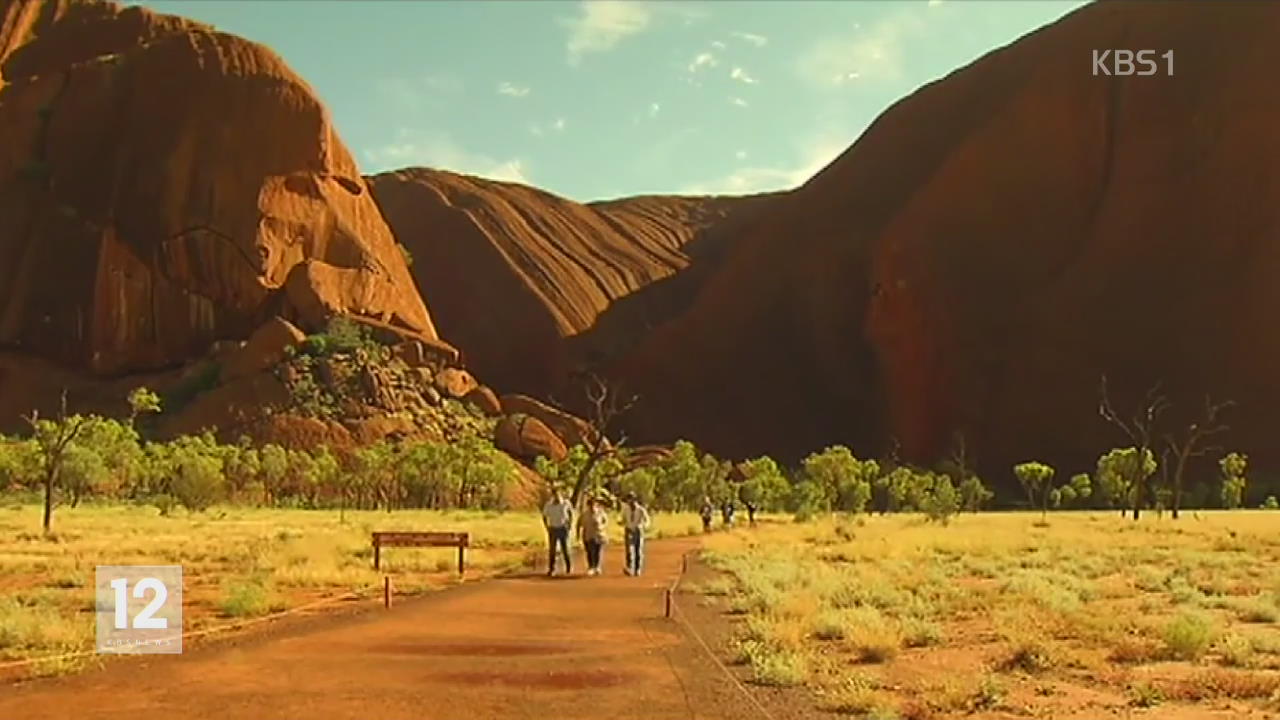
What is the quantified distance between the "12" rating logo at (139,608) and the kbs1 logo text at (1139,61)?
356 ft

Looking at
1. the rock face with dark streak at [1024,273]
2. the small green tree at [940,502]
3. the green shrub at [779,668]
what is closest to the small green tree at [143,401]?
the small green tree at [940,502]

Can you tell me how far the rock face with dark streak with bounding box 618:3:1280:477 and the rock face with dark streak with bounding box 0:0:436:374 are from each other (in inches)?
1521

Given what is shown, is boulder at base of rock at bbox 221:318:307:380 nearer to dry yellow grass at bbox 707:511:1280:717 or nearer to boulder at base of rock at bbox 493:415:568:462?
boulder at base of rock at bbox 493:415:568:462

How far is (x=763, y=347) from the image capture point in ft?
461

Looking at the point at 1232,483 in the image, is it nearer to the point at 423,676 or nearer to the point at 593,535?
the point at 593,535

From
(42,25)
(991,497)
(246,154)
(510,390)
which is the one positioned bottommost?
(991,497)

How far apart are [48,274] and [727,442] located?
61.7 metres

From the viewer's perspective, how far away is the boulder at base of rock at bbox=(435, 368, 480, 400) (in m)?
104

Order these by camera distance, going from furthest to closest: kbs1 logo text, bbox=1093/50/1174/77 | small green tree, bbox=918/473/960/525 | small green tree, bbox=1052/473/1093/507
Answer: kbs1 logo text, bbox=1093/50/1174/77 → small green tree, bbox=1052/473/1093/507 → small green tree, bbox=918/473/960/525

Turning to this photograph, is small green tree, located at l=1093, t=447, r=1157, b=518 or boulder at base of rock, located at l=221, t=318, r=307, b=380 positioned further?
boulder at base of rock, located at l=221, t=318, r=307, b=380

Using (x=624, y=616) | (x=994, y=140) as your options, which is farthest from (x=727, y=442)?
(x=624, y=616)

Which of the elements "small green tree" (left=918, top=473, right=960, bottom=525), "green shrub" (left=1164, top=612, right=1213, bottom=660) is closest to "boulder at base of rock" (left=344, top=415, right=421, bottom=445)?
"small green tree" (left=918, top=473, right=960, bottom=525)

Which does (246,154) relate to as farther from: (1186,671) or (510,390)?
(1186,671)

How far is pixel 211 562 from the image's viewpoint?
31344 mm
